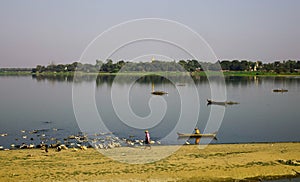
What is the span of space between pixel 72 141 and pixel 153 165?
10279 millimetres

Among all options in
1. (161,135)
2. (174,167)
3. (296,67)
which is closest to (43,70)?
(296,67)

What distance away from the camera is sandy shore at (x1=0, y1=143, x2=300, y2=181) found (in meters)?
14.6

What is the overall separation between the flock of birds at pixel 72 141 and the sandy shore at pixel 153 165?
1929mm

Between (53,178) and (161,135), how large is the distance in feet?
47.6

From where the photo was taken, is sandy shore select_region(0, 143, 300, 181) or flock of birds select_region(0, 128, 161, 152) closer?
sandy shore select_region(0, 143, 300, 181)

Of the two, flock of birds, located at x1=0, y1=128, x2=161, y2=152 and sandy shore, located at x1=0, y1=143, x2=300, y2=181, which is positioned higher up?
sandy shore, located at x1=0, y1=143, x2=300, y2=181

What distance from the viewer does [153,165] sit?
16016mm

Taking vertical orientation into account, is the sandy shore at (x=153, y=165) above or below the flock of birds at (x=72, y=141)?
above

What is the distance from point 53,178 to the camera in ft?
46.5

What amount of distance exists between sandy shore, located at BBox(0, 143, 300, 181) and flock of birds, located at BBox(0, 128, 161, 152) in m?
1.93

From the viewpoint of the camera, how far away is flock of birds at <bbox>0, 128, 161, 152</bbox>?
22172 mm

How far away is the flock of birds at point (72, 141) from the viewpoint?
2217cm

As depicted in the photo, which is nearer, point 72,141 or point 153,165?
point 153,165

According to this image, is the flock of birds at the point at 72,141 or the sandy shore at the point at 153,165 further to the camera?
the flock of birds at the point at 72,141
